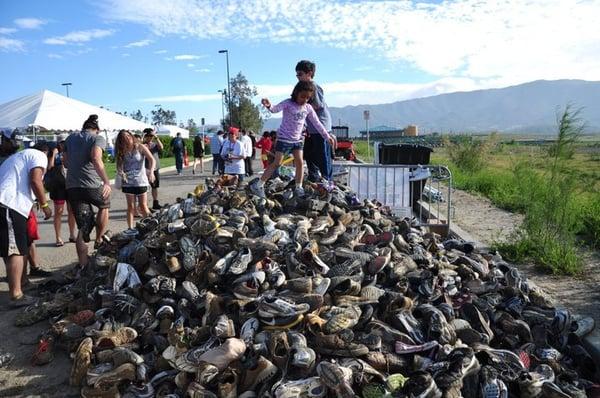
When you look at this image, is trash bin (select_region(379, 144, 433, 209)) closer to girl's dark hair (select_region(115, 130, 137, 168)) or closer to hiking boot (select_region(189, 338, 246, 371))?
girl's dark hair (select_region(115, 130, 137, 168))

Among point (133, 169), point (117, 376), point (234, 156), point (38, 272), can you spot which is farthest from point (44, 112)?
point (117, 376)

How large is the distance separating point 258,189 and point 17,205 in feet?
9.10

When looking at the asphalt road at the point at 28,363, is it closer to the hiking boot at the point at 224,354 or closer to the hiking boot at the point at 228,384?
the hiking boot at the point at 224,354

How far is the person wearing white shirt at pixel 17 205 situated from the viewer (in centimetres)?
548

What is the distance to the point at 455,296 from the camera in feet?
15.0

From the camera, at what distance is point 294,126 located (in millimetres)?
6770

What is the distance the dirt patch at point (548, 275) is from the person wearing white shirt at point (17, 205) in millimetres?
5751

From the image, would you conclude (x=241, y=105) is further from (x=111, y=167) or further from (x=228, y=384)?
(x=228, y=384)

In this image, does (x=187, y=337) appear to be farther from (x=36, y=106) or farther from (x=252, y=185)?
(x=36, y=106)

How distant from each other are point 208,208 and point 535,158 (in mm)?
6127

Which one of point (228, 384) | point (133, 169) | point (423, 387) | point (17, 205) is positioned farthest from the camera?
point (133, 169)

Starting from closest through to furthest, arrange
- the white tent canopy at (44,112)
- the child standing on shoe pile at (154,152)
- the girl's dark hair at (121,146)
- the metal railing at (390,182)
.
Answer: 1. the girl's dark hair at (121,146)
2. the metal railing at (390,182)
3. the child standing on shoe pile at (154,152)
4. the white tent canopy at (44,112)

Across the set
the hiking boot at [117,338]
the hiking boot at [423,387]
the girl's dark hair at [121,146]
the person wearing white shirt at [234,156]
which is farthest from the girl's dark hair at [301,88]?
the person wearing white shirt at [234,156]

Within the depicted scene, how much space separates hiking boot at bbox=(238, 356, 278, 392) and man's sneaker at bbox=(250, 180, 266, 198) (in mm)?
3145
